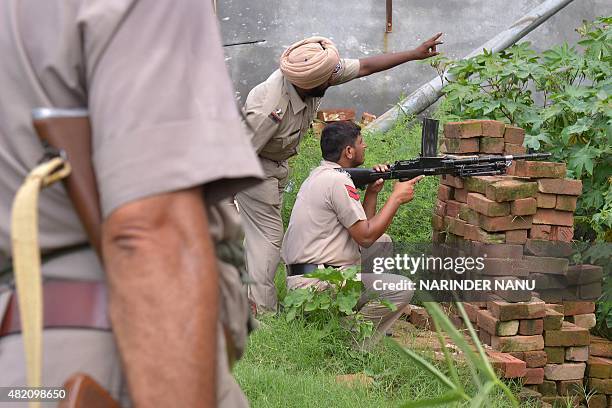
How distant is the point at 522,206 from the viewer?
4938 mm

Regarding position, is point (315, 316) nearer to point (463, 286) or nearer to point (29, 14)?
point (463, 286)

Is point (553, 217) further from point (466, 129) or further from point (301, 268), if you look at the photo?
point (301, 268)

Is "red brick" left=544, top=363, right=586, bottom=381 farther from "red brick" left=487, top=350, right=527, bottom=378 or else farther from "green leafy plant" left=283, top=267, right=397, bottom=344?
"green leafy plant" left=283, top=267, right=397, bottom=344

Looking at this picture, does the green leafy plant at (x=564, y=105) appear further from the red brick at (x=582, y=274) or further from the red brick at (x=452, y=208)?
the red brick at (x=452, y=208)

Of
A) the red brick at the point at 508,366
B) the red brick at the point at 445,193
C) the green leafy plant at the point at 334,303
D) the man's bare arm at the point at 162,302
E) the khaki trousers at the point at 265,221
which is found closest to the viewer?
the man's bare arm at the point at 162,302

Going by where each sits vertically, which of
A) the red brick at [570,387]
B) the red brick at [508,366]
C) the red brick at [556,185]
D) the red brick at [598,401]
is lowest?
the red brick at [598,401]

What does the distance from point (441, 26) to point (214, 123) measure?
8136 millimetres

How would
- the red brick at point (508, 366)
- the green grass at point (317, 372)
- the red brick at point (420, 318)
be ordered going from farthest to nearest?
the red brick at point (420, 318)
the red brick at point (508, 366)
the green grass at point (317, 372)

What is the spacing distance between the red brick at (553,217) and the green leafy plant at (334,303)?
3.31 feet

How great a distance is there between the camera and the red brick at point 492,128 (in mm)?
5168

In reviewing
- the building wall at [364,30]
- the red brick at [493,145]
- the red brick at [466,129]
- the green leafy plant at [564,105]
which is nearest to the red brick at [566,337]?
the green leafy plant at [564,105]

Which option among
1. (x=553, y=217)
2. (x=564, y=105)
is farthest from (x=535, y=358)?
(x=564, y=105)

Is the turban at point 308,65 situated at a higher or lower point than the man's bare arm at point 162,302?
higher

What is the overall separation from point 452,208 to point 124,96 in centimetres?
450
